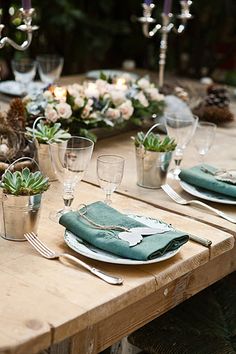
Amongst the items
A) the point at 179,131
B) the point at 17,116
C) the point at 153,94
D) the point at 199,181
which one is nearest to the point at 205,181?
the point at 199,181

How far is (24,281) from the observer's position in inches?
48.8

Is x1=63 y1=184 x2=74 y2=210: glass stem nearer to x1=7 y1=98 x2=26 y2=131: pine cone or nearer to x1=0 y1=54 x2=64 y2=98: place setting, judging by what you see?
x1=7 y1=98 x2=26 y2=131: pine cone

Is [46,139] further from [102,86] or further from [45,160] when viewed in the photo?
[102,86]

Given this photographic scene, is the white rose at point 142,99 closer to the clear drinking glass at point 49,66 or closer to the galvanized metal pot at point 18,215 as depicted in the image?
the clear drinking glass at point 49,66

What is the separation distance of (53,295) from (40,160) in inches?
26.0

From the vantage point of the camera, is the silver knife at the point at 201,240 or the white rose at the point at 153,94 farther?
the white rose at the point at 153,94

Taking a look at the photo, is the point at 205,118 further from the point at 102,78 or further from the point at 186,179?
the point at 186,179

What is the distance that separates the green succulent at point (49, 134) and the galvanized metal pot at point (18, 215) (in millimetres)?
374

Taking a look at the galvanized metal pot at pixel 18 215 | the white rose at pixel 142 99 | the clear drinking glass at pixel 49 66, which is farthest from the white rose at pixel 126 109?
the galvanized metal pot at pixel 18 215

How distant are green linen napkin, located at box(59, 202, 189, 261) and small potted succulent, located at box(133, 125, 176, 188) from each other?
0.99 ft

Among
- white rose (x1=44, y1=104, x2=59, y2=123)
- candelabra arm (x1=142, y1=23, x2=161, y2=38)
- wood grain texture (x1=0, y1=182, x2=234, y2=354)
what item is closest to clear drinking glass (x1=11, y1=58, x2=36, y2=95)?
candelabra arm (x1=142, y1=23, x2=161, y2=38)

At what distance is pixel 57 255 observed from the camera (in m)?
1.34

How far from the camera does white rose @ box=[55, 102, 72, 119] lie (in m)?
2.00

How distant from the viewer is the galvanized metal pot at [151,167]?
176 centimetres
